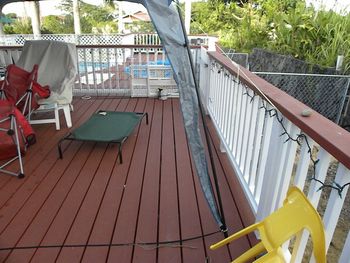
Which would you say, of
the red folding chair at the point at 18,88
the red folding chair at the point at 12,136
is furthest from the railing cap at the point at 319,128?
the red folding chair at the point at 18,88

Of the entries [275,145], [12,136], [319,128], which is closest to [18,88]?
[12,136]

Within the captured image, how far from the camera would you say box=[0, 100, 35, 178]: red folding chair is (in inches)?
98.7

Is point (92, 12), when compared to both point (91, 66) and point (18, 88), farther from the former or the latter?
point (18, 88)

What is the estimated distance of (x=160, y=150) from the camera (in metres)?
3.09

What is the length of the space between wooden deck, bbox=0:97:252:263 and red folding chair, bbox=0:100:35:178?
130mm

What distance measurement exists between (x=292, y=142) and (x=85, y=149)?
2367 mm

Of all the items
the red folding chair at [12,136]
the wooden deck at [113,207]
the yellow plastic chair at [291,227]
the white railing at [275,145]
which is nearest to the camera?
the yellow plastic chair at [291,227]

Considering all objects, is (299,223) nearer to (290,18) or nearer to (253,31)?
(290,18)

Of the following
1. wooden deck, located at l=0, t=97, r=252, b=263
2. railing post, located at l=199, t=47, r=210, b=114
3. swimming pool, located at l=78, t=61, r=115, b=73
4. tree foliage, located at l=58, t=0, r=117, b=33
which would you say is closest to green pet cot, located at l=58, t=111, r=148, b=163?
wooden deck, located at l=0, t=97, r=252, b=263

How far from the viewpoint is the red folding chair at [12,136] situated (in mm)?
A: 2506

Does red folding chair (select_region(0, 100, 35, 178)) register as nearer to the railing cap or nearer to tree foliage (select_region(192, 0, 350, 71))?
the railing cap

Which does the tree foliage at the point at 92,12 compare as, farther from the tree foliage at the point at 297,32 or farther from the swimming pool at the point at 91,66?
the swimming pool at the point at 91,66

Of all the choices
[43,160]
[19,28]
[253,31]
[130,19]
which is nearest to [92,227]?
[43,160]

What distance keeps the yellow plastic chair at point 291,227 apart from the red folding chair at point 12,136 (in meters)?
2.24
